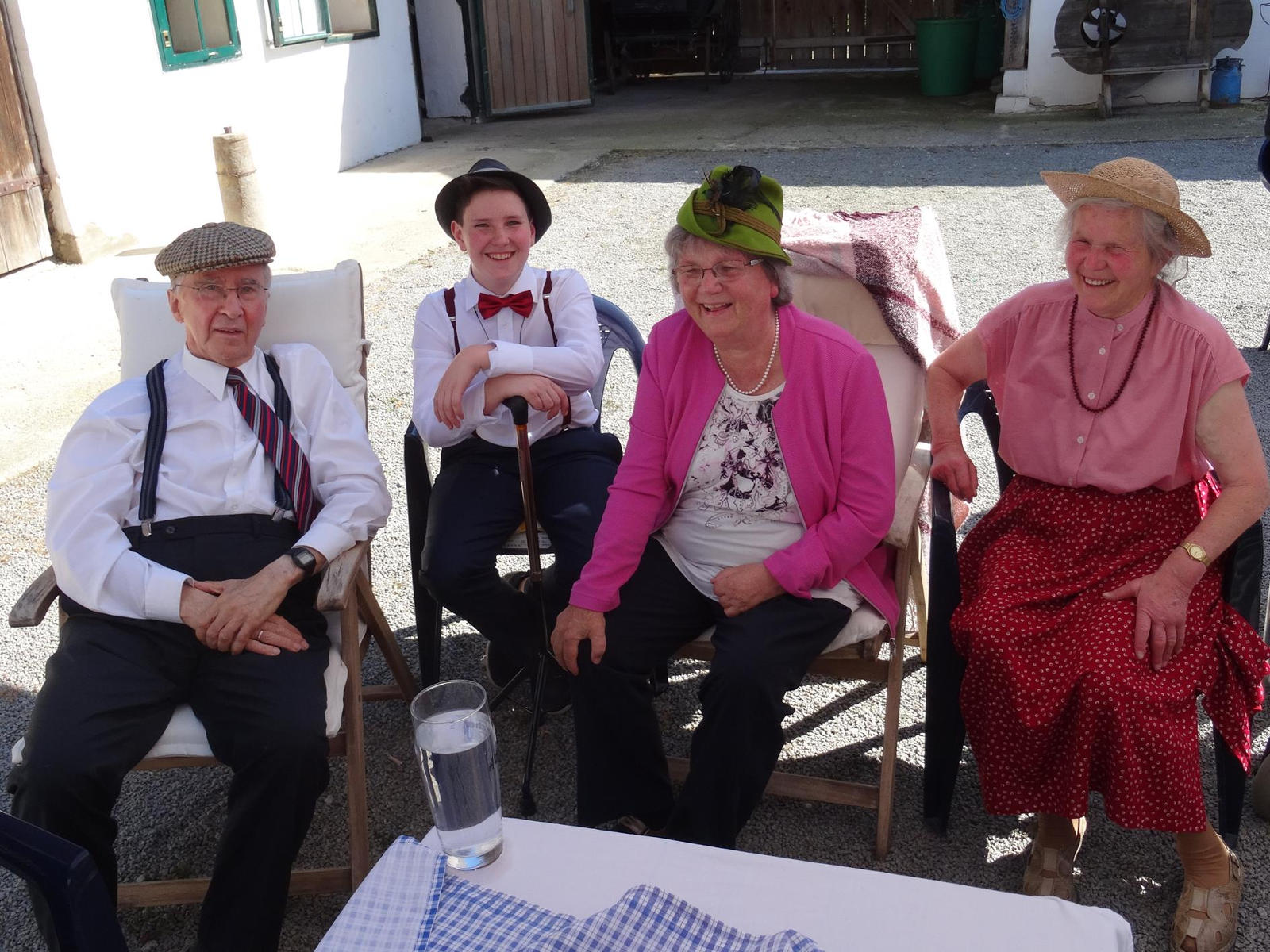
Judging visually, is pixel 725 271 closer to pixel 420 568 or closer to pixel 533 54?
pixel 420 568

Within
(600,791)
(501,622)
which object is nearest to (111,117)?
(501,622)

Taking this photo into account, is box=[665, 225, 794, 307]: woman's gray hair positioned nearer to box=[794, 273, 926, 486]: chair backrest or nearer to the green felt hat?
the green felt hat

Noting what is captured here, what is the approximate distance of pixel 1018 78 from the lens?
12.4 metres

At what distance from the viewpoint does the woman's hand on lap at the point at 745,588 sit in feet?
8.31

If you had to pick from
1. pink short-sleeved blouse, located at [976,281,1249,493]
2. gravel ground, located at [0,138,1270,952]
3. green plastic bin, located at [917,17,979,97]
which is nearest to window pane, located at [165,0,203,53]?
gravel ground, located at [0,138,1270,952]

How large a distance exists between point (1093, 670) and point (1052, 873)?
0.48 metres

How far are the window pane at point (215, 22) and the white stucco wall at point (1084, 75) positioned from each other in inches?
317

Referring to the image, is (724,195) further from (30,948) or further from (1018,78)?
(1018,78)

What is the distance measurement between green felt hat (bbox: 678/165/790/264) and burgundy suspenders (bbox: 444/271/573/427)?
0.80m

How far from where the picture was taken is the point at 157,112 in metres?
8.42

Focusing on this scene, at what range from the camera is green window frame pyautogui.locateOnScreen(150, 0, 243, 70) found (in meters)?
9.05

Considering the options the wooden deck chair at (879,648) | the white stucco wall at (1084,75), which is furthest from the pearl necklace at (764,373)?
the white stucco wall at (1084,75)

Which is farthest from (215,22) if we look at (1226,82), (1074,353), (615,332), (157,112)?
(1226,82)

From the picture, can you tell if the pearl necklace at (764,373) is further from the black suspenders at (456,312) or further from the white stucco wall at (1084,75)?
the white stucco wall at (1084,75)
